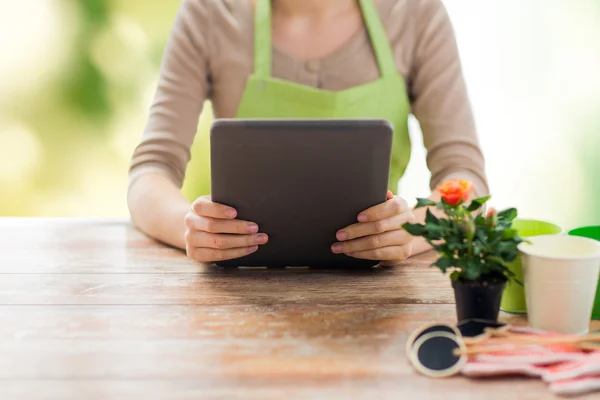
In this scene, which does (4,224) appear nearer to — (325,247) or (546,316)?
(325,247)

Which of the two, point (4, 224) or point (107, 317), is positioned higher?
point (4, 224)

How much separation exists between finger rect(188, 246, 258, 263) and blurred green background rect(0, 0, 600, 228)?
1470 mm

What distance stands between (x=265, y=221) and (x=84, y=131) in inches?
68.1

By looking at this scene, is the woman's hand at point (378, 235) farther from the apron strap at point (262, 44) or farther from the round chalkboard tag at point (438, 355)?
the apron strap at point (262, 44)

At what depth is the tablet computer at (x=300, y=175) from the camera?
3.16ft

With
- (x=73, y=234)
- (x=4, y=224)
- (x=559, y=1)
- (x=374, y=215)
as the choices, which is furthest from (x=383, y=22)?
(x=559, y=1)

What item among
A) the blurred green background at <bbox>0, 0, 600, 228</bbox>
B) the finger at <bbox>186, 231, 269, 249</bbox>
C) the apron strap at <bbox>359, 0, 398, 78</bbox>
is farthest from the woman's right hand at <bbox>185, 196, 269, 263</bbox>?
the blurred green background at <bbox>0, 0, 600, 228</bbox>

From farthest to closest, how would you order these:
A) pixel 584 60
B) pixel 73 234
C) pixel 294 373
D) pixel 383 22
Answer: pixel 584 60
pixel 383 22
pixel 73 234
pixel 294 373

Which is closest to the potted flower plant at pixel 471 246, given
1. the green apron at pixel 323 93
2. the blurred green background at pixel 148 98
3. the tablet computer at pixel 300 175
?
the tablet computer at pixel 300 175

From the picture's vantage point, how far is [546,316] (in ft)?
2.76

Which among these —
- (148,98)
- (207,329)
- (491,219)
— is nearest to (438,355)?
(491,219)

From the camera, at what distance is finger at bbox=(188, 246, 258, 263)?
43.4 inches

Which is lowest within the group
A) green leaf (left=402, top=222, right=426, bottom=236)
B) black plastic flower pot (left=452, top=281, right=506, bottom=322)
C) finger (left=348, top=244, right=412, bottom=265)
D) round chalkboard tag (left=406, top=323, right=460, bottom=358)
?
round chalkboard tag (left=406, top=323, right=460, bottom=358)

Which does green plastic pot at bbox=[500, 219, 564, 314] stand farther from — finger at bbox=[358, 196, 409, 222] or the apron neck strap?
the apron neck strap
